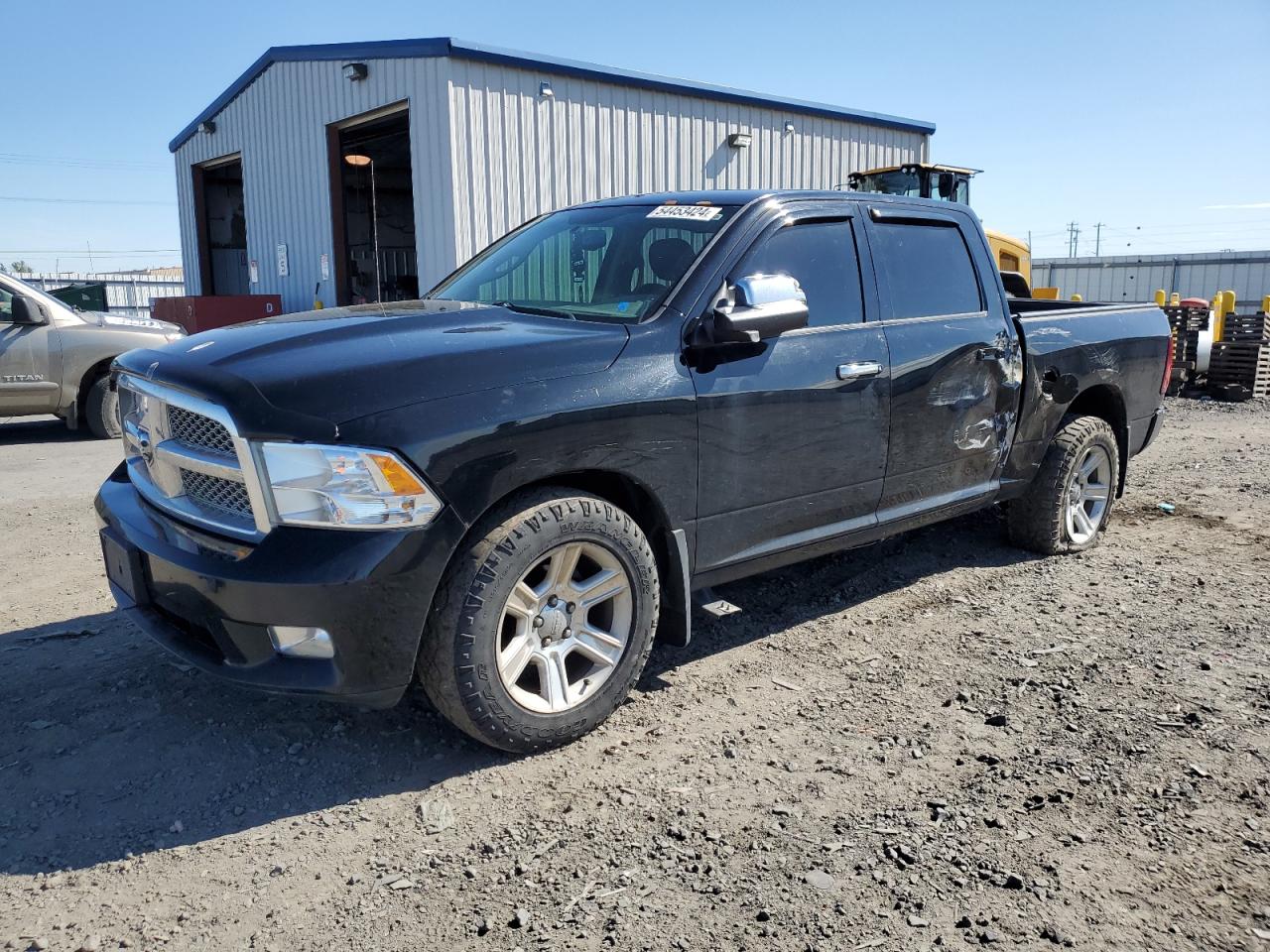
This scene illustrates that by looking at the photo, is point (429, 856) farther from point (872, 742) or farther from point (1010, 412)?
point (1010, 412)

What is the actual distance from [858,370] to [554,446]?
1.51 metres

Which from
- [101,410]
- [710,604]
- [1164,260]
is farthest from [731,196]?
[1164,260]

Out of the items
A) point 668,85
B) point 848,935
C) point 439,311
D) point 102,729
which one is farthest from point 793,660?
point 668,85

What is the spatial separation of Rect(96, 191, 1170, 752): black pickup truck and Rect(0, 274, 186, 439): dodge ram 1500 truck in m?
6.63

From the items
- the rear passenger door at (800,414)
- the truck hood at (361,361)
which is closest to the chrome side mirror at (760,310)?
the rear passenger door at (800,414)

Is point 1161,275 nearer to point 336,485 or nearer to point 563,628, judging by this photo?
point 563,628

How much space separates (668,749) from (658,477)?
3.01 ft

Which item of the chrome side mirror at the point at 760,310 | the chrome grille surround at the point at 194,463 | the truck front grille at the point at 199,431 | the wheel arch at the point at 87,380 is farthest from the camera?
the wheel arch at the point at 87,380

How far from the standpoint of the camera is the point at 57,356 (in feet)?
30.6

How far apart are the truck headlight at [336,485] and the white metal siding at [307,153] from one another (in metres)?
11.7

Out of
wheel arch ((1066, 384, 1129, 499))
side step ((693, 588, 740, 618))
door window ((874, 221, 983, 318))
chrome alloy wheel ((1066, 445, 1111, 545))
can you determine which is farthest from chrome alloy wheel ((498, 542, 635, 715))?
wheel arch ((1066, 384, 1129, 499))

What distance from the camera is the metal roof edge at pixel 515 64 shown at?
13656 millimetres

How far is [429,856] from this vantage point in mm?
2645

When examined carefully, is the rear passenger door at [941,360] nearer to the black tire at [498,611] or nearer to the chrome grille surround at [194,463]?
the black tire at [498,611]
